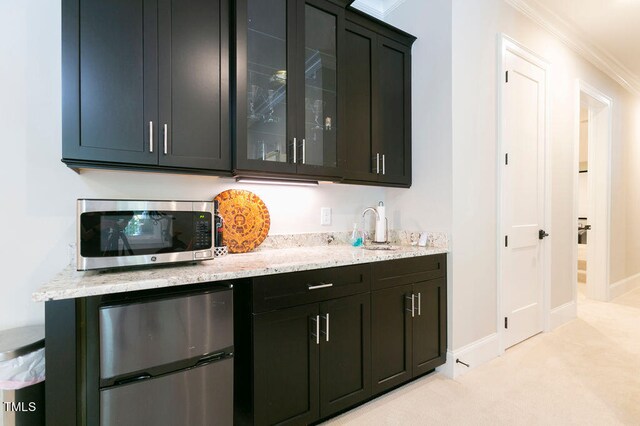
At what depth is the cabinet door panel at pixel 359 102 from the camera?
2113mm

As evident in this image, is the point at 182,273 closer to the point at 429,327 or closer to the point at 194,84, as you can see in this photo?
the point at 194,84

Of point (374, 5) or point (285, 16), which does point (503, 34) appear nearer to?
point (374, 5)

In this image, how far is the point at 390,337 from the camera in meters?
1.89

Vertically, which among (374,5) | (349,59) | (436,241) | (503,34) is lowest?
(436,241)

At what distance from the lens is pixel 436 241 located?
7.39 feet

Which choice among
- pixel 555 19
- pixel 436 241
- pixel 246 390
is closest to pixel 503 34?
pixel 555 19

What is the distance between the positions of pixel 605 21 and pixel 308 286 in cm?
387

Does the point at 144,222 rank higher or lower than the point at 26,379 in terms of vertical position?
higher

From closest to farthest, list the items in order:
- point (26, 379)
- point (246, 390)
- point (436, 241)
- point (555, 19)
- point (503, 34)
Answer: point (26, 379) < point (246, 390) < point (436, 241) < point (503, 34) < point (555, 19)

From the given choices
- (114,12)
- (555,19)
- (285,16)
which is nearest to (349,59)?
(285,16)

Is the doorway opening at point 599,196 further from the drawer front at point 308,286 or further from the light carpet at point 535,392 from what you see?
the drawer front at point 308,286

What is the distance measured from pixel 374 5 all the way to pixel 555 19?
1783 mm

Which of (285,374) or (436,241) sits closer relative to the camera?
(285,374)

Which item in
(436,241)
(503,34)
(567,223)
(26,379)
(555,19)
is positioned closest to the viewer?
(26,379)
